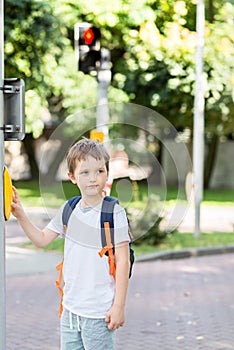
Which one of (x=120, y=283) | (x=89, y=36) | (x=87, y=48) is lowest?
(x=120, y=283)

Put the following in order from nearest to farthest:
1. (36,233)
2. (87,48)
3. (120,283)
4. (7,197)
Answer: (120,283) → (36,233) → (7,197) → (87,48)

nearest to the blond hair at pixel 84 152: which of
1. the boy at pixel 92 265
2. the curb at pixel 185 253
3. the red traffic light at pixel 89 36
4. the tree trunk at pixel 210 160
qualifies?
the boy at pixel 92 265

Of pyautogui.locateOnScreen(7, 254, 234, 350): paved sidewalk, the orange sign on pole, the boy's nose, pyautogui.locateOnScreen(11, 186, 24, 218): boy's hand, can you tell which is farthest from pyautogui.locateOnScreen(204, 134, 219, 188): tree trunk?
the boy's nose

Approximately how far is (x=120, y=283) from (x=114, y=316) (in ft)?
0.52

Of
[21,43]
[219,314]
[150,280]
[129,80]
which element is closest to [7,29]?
[21,43]

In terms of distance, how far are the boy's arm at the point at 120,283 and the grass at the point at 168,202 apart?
0.45 m

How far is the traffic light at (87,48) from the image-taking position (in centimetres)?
1262

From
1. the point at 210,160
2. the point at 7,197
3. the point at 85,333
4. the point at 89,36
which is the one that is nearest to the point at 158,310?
the point at 89,36

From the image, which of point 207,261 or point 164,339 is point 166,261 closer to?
point 207,261

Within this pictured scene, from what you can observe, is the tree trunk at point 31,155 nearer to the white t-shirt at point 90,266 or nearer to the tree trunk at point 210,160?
the tree trunk at point 210,160

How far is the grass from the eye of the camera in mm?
4871

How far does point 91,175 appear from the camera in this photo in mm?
4547

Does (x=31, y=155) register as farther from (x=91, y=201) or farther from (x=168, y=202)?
(x=91, y=201)

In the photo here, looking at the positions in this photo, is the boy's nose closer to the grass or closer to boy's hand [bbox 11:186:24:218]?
the grass
